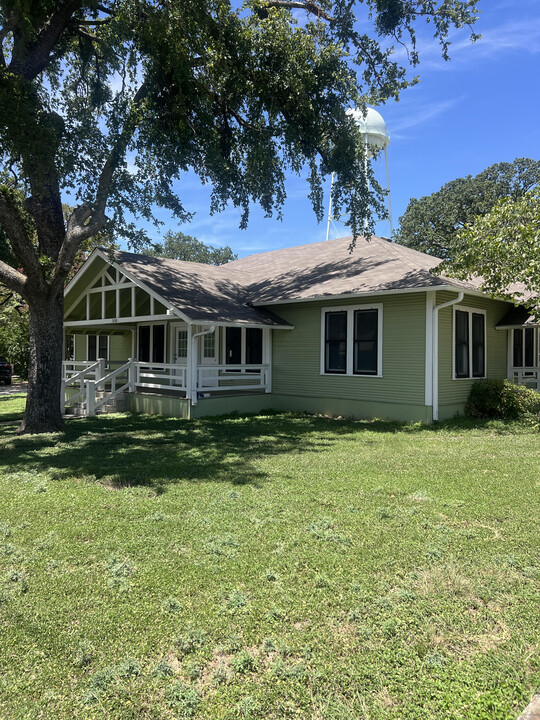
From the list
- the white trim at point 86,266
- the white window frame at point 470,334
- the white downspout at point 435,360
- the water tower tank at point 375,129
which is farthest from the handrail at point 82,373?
the water tower tank at point 375,129

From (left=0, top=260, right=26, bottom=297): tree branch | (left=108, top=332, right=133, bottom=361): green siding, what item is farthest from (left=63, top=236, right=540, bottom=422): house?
(left=0, top=260, right=26, bottom=297): tree branch

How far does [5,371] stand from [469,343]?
2482cm

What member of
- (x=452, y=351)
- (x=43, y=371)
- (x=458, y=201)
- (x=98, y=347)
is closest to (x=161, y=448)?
(x=43, y=371)

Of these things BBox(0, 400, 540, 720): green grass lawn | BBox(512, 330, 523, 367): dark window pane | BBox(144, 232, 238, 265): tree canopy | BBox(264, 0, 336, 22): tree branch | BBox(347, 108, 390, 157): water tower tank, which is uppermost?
BBox(144, 232, 238, 265): tree canopy

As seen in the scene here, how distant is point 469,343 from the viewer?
13.0 metres

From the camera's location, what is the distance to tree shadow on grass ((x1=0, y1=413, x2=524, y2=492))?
6.96 meters

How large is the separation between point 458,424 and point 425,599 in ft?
28.4

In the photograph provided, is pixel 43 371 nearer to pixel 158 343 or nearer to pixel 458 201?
pixel 158 343

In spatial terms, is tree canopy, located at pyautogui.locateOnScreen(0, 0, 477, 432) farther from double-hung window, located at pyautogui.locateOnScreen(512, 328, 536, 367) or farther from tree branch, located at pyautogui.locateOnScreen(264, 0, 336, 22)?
double-hung window, located at pyautogui.locateOnScreen(512, 328, 536, 367)

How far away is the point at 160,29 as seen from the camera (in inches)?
392

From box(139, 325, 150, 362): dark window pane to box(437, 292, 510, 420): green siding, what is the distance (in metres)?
10.0

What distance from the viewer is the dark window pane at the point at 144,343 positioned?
17188mm

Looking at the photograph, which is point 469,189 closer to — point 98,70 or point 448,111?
point 448,111

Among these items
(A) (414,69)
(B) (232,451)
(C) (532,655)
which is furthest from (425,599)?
(A) (414,69)
